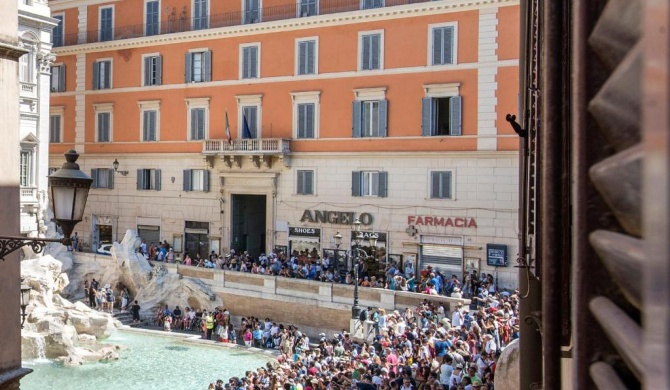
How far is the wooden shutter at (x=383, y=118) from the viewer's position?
24922 millimetres

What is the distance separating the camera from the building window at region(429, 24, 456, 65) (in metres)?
23.8

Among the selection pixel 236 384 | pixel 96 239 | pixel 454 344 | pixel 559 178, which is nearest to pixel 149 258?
pixel 96 239

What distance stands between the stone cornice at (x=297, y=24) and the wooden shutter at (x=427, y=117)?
296 cm

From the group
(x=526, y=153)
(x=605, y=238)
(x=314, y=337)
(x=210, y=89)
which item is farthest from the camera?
(x=210, y=89)

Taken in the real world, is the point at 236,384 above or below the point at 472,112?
below

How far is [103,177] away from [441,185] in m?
15.5

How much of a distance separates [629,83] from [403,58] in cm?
2436

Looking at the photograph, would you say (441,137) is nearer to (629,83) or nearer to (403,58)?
(403,58)

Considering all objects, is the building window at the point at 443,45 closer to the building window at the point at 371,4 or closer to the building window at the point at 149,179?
the building window at the point at 371,4

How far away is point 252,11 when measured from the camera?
2764 centimetres

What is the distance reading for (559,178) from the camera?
76.3 inches

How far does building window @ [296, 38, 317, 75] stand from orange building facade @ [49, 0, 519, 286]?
0.05 m

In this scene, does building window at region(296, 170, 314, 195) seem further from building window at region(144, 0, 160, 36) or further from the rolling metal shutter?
building window at region(144, 0, 160, 36)

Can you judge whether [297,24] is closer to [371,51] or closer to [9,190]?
[371,51]
